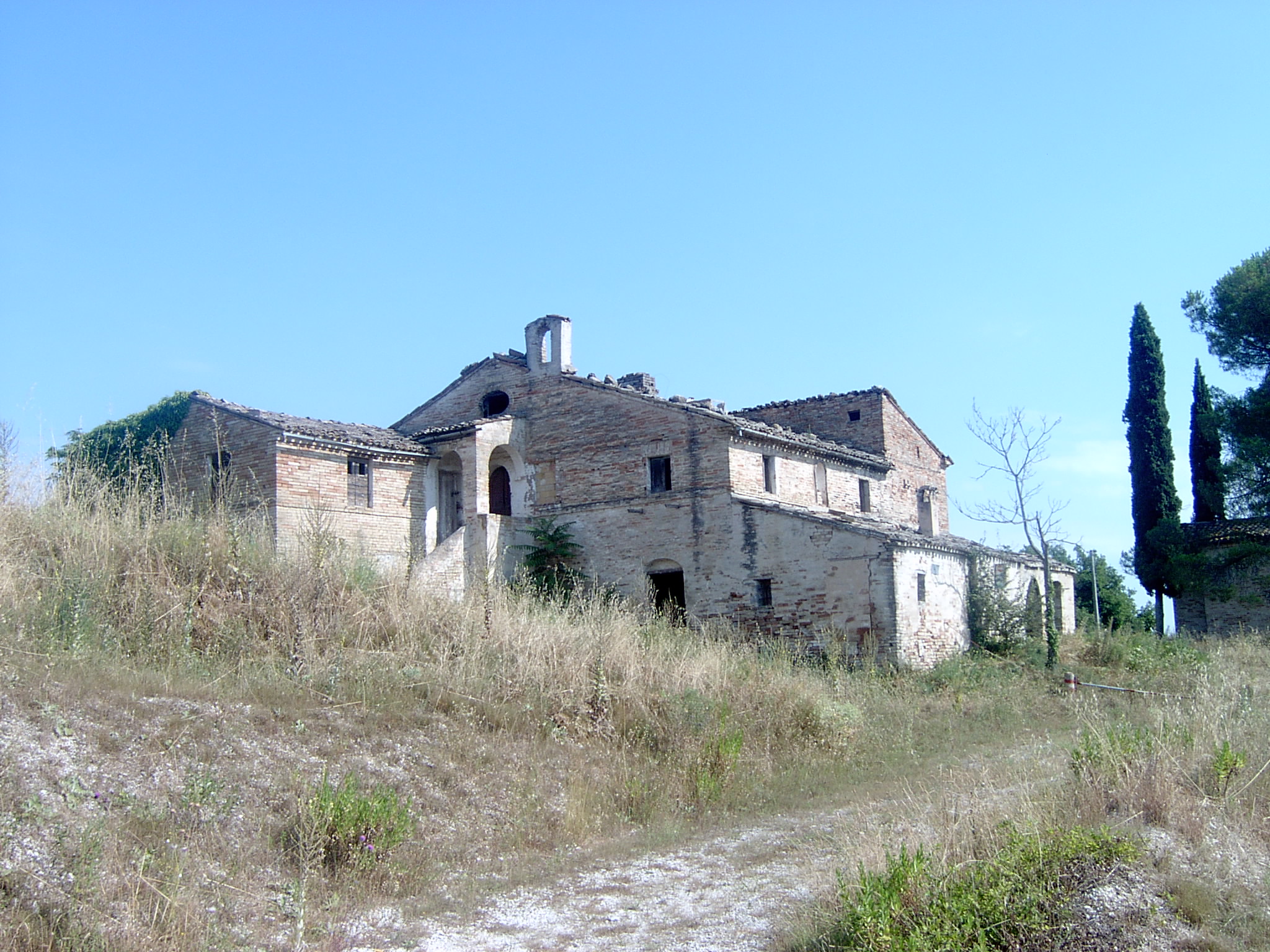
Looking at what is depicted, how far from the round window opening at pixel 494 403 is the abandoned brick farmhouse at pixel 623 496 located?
0.04 meters

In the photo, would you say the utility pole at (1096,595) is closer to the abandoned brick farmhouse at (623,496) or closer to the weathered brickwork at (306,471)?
the abandoned brick farmhouse at (623,496)

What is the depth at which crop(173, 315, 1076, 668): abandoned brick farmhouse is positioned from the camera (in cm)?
2014

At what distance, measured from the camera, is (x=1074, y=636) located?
24.5m

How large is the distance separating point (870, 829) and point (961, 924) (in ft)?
6.45

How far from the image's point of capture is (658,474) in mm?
22516

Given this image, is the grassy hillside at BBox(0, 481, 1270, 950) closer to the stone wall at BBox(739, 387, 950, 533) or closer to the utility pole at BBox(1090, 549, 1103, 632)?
the stone wall at BBox(739, 387, 950, 533)

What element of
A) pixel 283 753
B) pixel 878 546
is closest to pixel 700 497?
pixel 878 546

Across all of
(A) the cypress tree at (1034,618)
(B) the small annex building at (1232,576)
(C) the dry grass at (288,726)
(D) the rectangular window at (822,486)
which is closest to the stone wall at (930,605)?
(A) the cypress tree at (1034,618)

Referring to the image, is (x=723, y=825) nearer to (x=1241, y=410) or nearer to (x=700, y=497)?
(x=700, y=497)

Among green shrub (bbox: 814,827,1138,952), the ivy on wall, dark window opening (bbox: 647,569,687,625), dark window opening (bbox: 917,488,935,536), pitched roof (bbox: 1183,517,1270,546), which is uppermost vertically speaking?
the ivy on wall

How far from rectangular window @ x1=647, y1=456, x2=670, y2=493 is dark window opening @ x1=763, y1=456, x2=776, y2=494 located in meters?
2.23

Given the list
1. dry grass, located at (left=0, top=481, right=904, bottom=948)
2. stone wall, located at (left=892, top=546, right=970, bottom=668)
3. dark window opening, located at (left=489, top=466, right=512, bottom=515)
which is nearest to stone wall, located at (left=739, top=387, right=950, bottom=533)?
stone wall, located at (left=892, top=546, right=970, bottom=668)

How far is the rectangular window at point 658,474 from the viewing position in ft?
73.4

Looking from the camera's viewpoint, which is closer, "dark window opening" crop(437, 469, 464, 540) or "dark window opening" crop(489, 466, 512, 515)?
"dark window opening" crop(437, 469, 464, 540)
